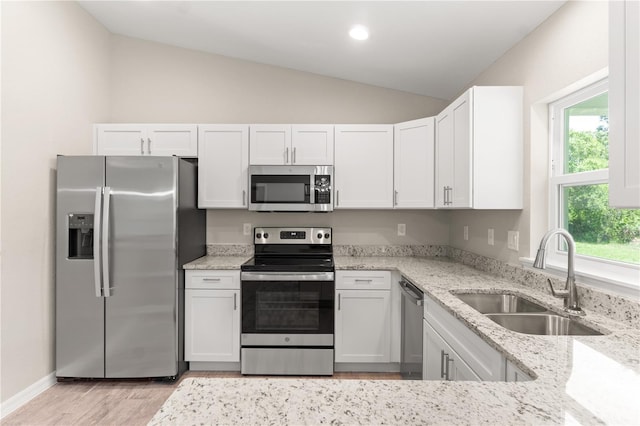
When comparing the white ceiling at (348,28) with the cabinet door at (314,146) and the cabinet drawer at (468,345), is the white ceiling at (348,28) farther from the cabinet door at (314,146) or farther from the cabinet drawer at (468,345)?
the cabinet drawer at (468,345)

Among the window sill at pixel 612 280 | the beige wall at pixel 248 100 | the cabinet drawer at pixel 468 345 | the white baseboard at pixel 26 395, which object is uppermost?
the beige wall at pixel 248 100

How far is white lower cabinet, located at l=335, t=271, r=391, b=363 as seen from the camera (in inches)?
107

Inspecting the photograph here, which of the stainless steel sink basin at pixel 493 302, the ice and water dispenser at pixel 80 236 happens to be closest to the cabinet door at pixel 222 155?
the ice and water dispenser at pixel 80 236

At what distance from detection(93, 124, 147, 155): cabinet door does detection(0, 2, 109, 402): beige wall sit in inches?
7.8

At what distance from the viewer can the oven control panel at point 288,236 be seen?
3.28 meters

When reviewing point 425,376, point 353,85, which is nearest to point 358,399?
point 425,376

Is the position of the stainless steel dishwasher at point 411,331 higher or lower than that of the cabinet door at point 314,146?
lower

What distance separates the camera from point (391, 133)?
3.02 m

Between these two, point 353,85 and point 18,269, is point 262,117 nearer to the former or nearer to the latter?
point 353,85

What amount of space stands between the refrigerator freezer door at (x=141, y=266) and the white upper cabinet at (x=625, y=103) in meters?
2.49

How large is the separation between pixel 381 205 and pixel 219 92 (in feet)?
6.38

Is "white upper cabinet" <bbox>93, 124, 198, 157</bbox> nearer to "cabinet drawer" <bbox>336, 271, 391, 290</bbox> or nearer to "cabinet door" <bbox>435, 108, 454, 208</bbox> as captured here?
"cabinet drawer" <bbox>336, 271, 391, 290</bbox>

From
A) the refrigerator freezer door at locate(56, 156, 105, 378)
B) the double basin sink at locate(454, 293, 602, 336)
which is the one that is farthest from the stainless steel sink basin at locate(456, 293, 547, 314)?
the refrigerator freezer door at locate(56, 156, 105, 378)

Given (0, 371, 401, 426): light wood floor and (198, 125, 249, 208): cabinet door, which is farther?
(198, 125, 249, 208): cabinet door
